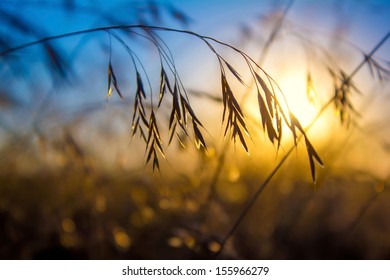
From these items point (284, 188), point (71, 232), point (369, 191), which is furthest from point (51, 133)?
point (369, 191)

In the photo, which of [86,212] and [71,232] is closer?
[71,232]

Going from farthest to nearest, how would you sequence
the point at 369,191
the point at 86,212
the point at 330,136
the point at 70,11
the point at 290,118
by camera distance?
the point at 369,191 < the point at 86,212 < the point at 330,136 < the point at 70,11 < the point at 290,118

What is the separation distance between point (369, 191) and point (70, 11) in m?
2.14

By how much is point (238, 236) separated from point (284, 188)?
0.34 metres

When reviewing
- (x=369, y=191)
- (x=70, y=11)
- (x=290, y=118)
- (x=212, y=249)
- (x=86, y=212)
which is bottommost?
(x=369, y=191)

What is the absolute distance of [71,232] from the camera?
1.74 metres

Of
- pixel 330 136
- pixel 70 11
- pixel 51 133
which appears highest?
pixel 70 11

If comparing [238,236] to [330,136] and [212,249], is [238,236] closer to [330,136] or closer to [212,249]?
[330,136]

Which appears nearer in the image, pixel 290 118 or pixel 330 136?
pixel 290 118

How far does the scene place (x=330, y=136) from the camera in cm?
185
